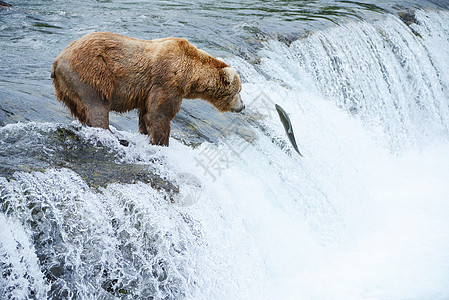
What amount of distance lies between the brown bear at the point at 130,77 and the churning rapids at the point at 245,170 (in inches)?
9.7

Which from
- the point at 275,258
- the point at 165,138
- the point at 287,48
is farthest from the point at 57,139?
the point at 287,48

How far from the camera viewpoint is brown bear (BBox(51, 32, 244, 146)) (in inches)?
158

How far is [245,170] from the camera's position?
5.37m

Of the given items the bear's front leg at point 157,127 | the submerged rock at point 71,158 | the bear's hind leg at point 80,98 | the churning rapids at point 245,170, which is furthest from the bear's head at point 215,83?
the submerged rock at point 71,158

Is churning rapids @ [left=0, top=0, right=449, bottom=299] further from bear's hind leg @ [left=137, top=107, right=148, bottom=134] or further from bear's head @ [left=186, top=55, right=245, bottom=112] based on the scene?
bear's head @ [left=186, top=55, right=245, bottom=112]

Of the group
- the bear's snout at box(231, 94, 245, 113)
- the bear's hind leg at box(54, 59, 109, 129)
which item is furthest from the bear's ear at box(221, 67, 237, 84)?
the bear's hind leg at box(54, 59, 109, 129)

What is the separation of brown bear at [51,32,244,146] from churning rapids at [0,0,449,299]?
25 cm

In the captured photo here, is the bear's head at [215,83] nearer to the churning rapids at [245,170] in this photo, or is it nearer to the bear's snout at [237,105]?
the bear's snout at [237,105]

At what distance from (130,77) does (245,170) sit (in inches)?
70.4

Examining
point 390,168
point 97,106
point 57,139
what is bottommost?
point 390,168

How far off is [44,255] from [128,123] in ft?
8.52

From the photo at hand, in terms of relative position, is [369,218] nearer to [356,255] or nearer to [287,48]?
[356,255]

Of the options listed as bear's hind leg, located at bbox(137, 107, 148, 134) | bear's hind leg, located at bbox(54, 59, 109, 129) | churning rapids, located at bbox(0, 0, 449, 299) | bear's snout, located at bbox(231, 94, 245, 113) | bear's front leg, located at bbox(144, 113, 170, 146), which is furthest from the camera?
bear's snout, located at bbox(231, 94, 245, 113)

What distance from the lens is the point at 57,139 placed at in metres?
4.03
